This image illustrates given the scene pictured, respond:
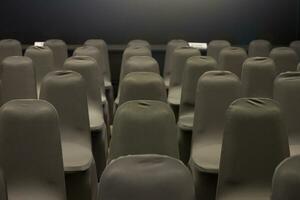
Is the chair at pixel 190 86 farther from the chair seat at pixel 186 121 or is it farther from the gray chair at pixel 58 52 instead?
the gray chair at pixel 58 52

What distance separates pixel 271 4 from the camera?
6.20 m

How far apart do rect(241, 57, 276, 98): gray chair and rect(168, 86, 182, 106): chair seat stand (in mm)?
584

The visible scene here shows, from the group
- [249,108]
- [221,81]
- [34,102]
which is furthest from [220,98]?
[34,102]

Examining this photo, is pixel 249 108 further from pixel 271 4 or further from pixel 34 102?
pixel 271 4

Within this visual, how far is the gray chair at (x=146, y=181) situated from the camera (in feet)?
5.33

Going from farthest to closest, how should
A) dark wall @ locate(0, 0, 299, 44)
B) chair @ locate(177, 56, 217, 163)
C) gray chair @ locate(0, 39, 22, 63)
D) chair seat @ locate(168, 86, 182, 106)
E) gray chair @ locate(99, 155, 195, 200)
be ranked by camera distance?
dark wall @ locate(0, 0, 299, 44) → gray chair @ locate(0, 39, 22, 63) → chair seat @ locate(168, 86, 182, 106) → chair @ locate(177, 56, 217, 163) → gray chair @ locate(99, 155, 195, 200)

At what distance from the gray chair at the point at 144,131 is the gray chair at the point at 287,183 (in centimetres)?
74

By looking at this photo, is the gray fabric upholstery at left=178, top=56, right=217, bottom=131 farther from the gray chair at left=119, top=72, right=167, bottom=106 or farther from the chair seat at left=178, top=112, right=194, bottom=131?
the gray chair at left=119, top=72, right=167, bottom=106

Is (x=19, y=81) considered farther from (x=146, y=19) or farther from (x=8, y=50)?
(x=146, y=19)

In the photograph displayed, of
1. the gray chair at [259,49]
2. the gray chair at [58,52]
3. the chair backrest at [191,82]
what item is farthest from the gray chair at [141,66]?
the gray chair at [259,49]

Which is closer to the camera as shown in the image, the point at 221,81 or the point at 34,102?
the point at 34,102

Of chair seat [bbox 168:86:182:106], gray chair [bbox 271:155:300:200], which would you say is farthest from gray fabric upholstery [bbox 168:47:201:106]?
gray chair [bbox 271:155:300:200]

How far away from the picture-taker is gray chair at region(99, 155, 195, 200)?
5.33 ft

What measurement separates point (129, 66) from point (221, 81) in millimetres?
850
